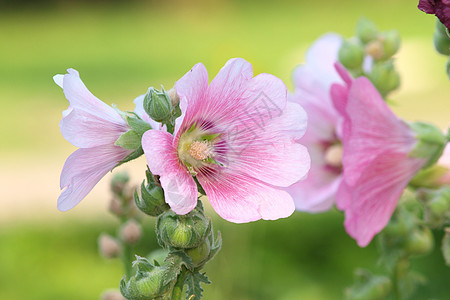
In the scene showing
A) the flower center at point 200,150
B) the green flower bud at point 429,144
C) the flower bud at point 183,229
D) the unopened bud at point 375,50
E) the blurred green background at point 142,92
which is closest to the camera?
the flower bud at point 183,229

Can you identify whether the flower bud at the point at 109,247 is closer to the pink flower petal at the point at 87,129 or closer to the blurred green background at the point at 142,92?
the pink flower petal at the point at 87,129

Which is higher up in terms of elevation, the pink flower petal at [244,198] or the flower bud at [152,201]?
the flower bud at [152,201]

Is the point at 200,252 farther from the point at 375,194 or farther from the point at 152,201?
the point at 375,194

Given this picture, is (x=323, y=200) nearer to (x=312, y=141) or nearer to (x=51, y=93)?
(x=312, y=141)

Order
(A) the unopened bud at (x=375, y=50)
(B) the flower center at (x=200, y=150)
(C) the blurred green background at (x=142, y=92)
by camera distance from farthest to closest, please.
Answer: (C) the blurred green background at (x=142, y=92) < (A) the unopened bud at (x=375, y=50) < (B) the flower center at (x=200, y=150)

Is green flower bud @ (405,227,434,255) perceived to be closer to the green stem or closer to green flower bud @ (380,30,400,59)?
green flower bud @ (380,30,400,59)

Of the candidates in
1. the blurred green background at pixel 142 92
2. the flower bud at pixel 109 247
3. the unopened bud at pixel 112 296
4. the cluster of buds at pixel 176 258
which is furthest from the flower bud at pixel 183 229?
the blurred green background at pixel 142 92

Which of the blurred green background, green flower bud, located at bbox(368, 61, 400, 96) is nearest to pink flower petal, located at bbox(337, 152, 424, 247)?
green flower bud, located at bbox(368, 61, 400, 96)
